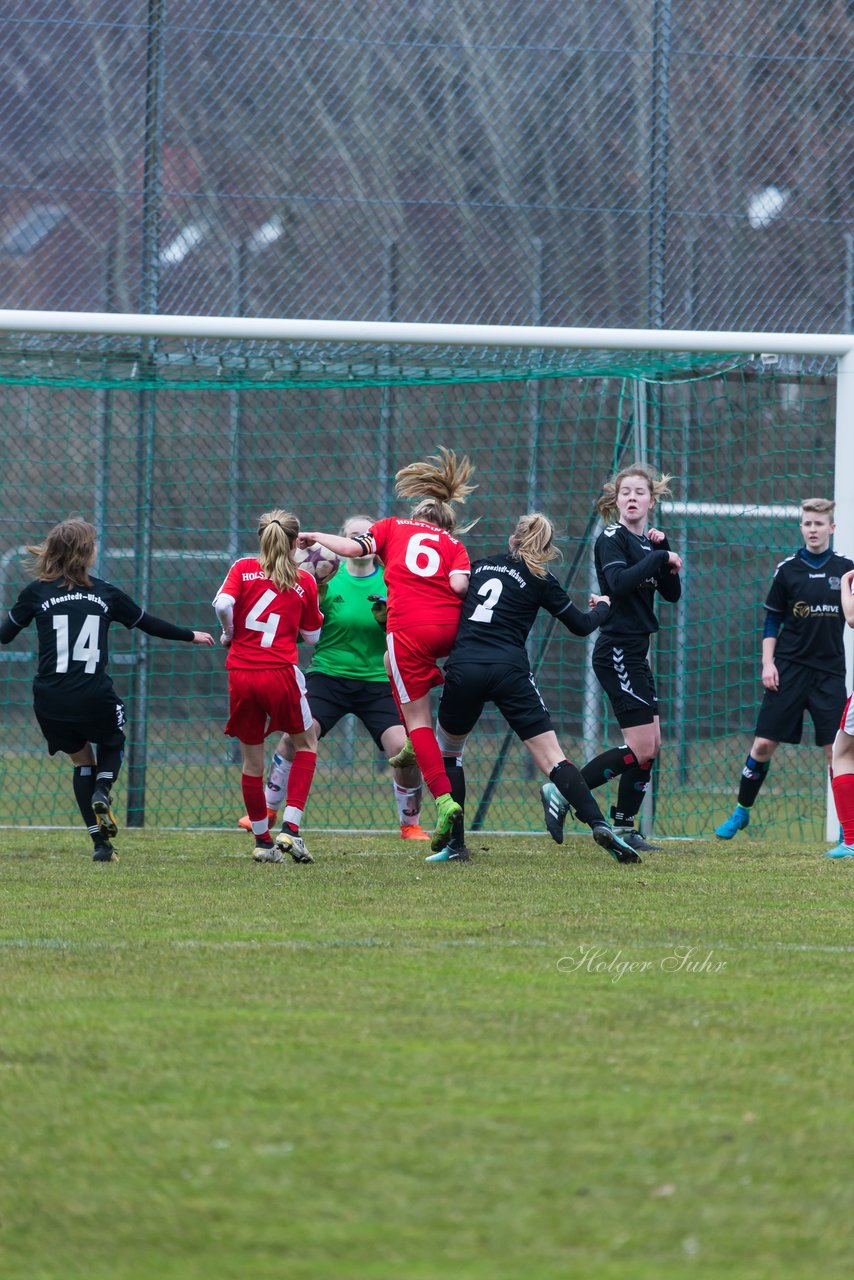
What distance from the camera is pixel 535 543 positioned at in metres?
7.51

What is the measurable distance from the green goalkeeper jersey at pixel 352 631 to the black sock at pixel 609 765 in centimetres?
126

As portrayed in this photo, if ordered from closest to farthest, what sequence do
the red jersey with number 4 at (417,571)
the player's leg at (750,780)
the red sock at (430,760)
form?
the red sock at (430,760) < the red jersey with number 4 at (417,571) < the player's leg at (750,780)

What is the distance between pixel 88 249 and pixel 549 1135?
10.3 meters

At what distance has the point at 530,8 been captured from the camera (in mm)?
12633

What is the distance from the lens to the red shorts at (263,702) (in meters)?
7.27

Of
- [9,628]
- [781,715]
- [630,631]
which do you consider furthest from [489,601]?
[9,628]

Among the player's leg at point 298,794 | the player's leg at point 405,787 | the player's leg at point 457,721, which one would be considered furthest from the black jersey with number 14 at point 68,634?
the player's leg at point 405,787

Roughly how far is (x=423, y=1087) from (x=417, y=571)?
4.46m

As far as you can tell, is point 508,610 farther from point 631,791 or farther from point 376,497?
point 376,497

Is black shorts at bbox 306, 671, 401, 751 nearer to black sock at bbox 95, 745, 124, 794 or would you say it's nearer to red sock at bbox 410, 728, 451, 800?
red sock at bbox 410, 728, 451, 800

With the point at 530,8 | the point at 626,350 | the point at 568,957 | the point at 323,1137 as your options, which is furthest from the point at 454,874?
the point at 530,8

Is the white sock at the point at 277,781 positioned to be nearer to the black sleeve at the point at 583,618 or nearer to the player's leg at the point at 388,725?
the player's leg at the point at 388,725

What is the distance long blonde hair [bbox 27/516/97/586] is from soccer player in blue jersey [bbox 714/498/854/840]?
3496mm

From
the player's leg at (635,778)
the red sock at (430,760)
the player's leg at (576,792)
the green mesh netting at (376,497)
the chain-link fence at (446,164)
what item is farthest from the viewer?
the chain-link fence at (446,164)
